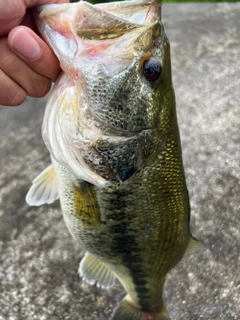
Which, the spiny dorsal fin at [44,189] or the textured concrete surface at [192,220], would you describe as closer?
the spiny dorsal fin at [44,189]

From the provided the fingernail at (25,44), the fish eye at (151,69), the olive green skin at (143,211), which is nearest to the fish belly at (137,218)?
the olive green skin at (143,211)

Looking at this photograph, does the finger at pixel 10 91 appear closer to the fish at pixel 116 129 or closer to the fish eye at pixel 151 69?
the fish at pixel 116 129

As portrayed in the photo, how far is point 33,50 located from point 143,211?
0.62m

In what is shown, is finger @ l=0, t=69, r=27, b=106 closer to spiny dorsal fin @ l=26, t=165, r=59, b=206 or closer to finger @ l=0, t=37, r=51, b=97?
finger @ l=0, t=37, r=51, b=97

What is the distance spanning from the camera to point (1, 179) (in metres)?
2.92

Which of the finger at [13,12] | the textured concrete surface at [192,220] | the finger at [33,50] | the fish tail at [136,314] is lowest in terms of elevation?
the textured concrete surface at [192,220]

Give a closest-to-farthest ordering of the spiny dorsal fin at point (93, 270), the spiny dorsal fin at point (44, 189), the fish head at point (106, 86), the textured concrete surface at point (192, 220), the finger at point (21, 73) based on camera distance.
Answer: the fish head at point (106, 86)
the finger at point (21, 73)
the spiny dorsal fin at point (44, 189)
the spiny dorsal fin at point (93, 270)
the textured concrete surface at point (192, 220)

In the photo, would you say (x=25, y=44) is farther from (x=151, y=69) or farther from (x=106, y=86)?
(x=151, y=69)

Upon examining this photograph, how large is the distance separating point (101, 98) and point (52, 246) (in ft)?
4.36

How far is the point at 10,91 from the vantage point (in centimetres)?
159

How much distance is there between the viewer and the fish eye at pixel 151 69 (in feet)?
4.36

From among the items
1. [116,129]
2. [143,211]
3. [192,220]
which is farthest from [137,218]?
[192,220]

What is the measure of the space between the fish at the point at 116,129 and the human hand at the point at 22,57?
1.7 inches

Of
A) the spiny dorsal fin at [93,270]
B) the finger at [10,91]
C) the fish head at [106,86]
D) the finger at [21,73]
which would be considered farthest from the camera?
the spiny dorsal fin at [93,270]
